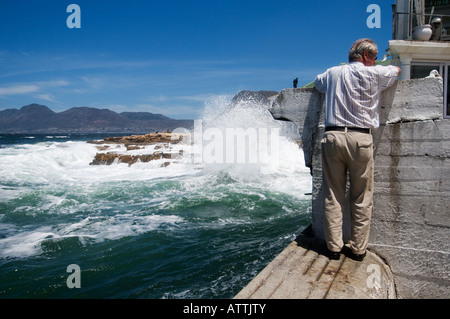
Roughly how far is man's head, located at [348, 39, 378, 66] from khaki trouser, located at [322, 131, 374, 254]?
71 centimetres

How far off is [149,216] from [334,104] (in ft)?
22.4

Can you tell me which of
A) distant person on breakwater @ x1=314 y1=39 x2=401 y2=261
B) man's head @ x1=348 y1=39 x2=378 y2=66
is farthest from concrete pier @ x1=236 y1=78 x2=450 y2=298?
man's head @ x1=348 y1=39 x2=378 y2=66

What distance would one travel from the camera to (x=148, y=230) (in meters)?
7.63

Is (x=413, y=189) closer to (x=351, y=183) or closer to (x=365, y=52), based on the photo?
(x=351, y=183)

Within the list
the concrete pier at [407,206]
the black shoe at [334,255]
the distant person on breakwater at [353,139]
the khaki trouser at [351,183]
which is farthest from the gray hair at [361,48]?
the black shoe at [334,255]

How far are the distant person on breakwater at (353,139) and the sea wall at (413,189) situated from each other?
0.93 ft

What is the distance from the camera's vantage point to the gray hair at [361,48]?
123 inches

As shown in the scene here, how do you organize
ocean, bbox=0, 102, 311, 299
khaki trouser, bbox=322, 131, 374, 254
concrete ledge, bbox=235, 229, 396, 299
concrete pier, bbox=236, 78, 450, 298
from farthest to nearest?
ocean, bbox=0, 102, 311, 299
concrete pier, bbox=236, 78, 450, 298
khaki trouser, bbox=322, 131, 374, 254
concrete ledge, bbox=235, 229, 396, 299

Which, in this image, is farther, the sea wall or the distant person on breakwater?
the sea wall

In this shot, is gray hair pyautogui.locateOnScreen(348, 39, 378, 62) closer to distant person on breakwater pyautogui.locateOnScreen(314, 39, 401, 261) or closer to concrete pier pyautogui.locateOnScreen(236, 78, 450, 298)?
distant person on breakwater pyautogui.locateOnScreen(314, 39, 401, 261)

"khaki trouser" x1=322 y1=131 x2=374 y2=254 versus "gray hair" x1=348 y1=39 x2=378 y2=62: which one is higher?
"gray hair" x1=348 y1=39 x2=378 y2=62

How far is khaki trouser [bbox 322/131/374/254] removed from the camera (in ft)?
9.85

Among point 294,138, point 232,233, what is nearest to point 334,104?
point 232,233

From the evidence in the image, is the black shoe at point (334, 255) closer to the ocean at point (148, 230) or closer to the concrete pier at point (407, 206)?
the concrete pier at point (407, 206)
